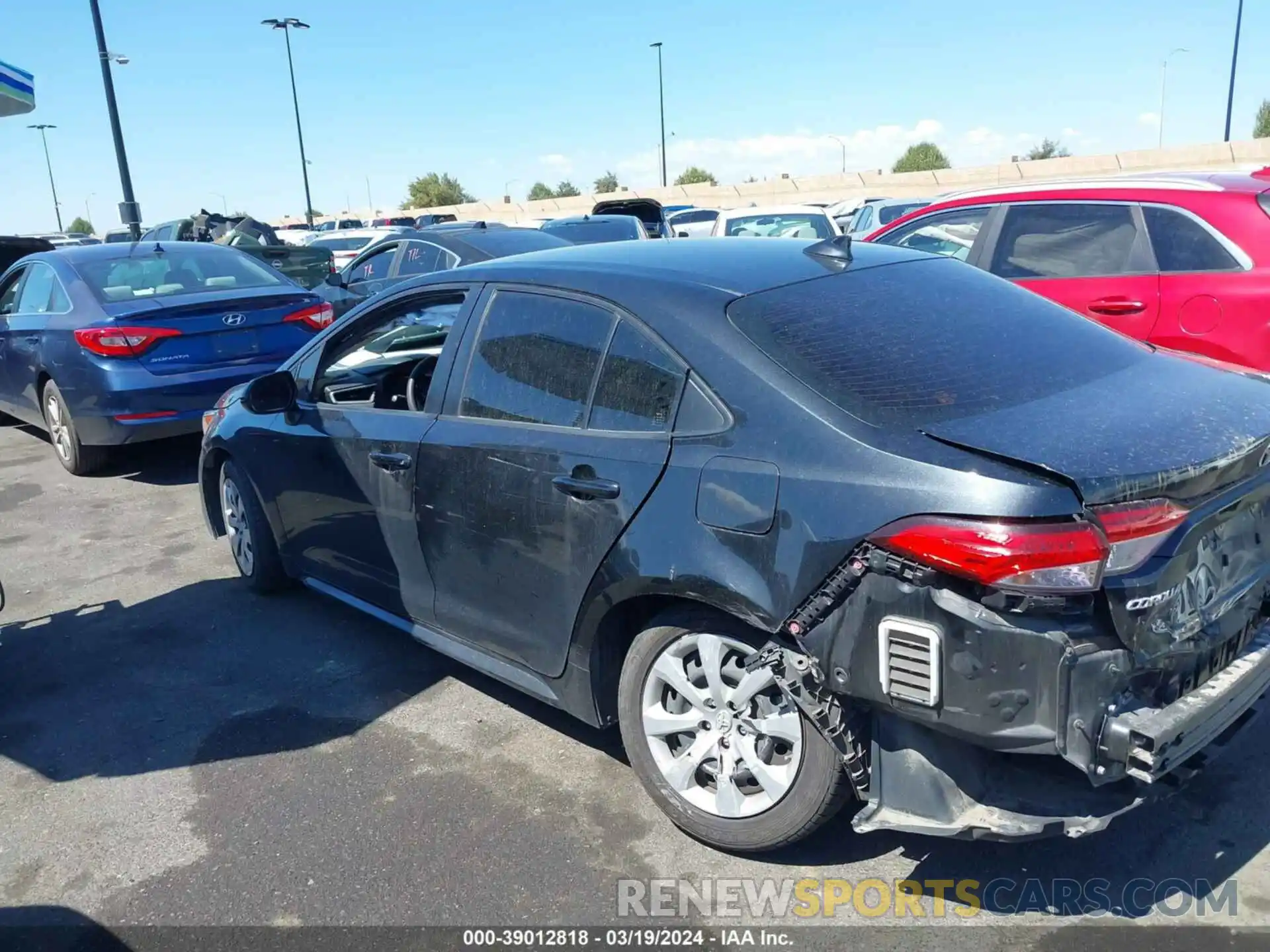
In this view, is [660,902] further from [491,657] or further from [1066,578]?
[1066,578]

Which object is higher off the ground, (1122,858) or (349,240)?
(349,240)

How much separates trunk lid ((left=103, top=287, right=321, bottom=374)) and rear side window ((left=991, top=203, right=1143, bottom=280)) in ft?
16.2

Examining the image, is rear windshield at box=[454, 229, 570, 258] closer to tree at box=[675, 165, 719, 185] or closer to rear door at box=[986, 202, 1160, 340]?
rear door at box=[986, 202, 1160, 340]

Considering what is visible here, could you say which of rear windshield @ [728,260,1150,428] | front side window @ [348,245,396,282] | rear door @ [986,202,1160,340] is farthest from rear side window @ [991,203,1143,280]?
front side window @ [348,245,396,282]

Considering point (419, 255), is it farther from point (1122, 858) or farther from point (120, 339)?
point (1122, 858)

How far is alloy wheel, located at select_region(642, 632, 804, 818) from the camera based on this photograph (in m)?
2.79

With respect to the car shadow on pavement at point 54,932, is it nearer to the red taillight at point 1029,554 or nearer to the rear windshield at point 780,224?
the red taillight at point 1029,554


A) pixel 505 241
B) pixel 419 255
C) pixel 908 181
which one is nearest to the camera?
pixel 505 241

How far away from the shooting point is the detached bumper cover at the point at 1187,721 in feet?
7.58

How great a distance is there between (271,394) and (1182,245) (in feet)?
15.0

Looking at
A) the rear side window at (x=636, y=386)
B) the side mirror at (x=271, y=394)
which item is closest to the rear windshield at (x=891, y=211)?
the side mirror at (x=271, y=394)

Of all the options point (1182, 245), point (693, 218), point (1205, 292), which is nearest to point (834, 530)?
point (1205, 292)

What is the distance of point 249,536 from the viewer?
16.6 feet

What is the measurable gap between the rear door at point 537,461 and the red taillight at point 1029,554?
3.00 feet
